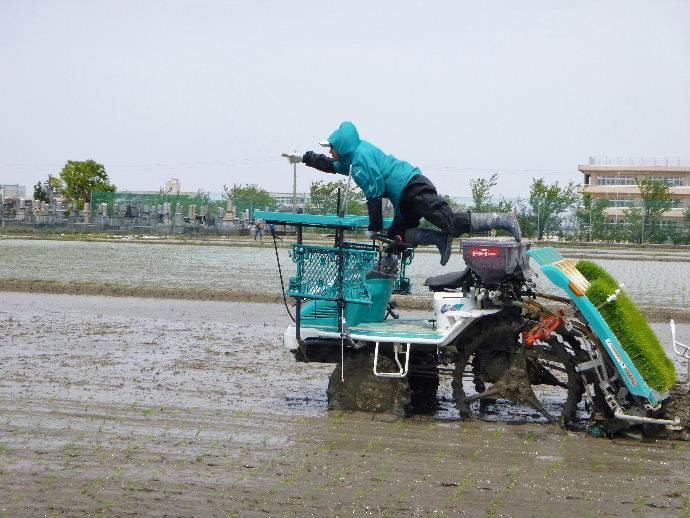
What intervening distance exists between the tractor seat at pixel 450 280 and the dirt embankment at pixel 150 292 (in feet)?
28.1

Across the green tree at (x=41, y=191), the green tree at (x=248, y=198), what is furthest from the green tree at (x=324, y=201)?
the green tree at (x=41, y=191)

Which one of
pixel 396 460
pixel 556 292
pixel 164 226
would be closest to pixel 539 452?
pixel 396 460

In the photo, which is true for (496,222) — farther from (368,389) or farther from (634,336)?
(368,389)

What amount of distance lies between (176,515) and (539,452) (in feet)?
9.23

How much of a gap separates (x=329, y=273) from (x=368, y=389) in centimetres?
104

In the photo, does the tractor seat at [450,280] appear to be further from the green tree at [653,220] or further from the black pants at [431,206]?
the green tree at [653,220]

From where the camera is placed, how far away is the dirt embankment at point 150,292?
18.5 meters

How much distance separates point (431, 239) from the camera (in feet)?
27.9

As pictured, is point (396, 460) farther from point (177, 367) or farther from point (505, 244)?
point (177, 367)

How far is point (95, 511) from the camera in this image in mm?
5930

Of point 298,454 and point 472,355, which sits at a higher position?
point 472,355

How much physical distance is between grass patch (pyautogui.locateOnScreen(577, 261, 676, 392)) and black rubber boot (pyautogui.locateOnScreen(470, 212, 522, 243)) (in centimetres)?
70

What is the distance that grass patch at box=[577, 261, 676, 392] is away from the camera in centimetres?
751

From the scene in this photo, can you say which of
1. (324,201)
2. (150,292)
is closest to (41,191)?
(324,201)
